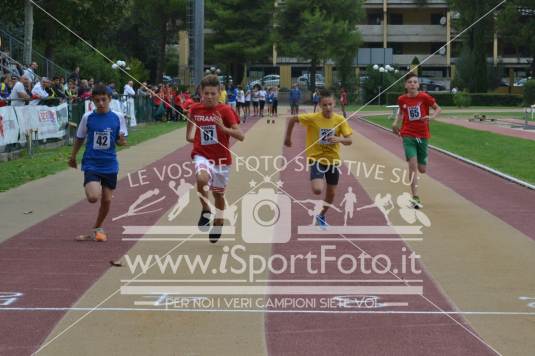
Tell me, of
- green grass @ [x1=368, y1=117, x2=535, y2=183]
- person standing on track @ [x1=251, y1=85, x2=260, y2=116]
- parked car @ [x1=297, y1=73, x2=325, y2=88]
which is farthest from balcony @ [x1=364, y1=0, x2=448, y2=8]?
green grass @ [x1=368, y1=117, x2=535, y2=183]

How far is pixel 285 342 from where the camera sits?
249 inches

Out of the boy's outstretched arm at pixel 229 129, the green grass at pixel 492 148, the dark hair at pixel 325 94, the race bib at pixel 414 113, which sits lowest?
the green grass at pixel 492 148

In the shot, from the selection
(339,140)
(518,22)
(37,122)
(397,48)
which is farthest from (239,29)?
(339,140)

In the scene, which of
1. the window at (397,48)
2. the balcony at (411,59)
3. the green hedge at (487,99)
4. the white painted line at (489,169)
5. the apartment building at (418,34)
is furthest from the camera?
the window at (397,48)

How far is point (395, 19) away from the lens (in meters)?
87.1

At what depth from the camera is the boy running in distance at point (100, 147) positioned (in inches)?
401

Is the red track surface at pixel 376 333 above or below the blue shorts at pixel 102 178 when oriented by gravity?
below

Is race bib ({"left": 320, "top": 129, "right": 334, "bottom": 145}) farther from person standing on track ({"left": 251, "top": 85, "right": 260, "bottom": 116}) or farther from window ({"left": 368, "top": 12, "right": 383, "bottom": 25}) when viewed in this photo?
window ({"left": 368, "top": 12, "right": 383, "bottom": 25})

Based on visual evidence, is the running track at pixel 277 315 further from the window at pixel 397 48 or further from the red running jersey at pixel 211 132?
the window at pixel 397 48

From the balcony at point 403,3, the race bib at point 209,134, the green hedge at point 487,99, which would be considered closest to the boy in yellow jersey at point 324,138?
the race bib at point 209,134

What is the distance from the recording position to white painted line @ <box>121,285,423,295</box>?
782cm

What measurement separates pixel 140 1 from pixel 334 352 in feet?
215

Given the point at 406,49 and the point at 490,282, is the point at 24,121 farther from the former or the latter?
the point at 406,49

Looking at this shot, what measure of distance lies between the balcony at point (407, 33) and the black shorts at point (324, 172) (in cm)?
7496
